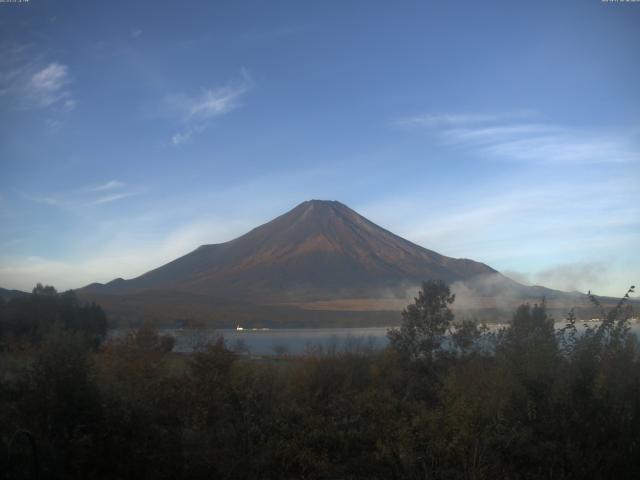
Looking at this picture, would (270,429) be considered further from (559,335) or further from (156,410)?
(559,335)

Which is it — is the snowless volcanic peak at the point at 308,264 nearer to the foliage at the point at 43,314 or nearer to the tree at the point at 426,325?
the foliage at the point at 43,314

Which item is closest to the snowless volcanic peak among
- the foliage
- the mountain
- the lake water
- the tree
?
the mountain

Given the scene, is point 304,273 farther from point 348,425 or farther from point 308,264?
point 348,425

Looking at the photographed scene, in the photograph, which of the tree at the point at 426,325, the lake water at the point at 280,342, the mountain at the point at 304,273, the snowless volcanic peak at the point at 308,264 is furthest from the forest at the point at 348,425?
the snowless volcanic peak at the point at 308,264

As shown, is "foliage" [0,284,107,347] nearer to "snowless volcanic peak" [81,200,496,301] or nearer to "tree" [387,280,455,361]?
"tree" [387,280,455,361]

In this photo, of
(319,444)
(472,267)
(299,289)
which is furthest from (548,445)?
(472,267)

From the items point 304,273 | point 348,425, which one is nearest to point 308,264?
point 304,273
